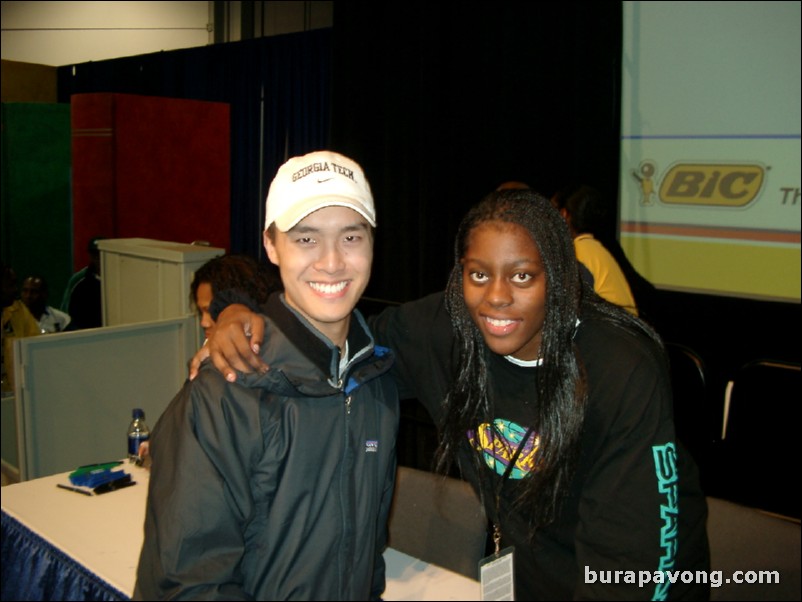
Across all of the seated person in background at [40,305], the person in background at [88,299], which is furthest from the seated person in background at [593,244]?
the seated person in background at [40,305]

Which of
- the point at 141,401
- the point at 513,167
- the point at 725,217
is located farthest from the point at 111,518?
the point at 513,167

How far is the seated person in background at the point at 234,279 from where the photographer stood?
2842 mm

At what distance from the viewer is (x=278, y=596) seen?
1.30m

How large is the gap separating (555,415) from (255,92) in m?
7.52

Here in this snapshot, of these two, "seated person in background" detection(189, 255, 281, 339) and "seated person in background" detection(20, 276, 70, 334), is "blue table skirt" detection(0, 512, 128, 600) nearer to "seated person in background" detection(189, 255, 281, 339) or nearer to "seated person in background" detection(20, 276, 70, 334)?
A: "seated person in background" detection(189, 255, 281, 339)

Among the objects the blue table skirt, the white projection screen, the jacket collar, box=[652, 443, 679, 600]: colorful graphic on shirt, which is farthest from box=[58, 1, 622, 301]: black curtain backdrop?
the blue table skirt

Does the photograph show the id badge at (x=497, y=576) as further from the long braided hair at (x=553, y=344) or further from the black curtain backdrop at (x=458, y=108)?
the black curtain backdrop at (x=458, y=108)

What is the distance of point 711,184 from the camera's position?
3.99 meters

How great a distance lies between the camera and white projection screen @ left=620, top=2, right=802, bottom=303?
3.67 meters

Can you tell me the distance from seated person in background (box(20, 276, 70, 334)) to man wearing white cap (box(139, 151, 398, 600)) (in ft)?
14.2

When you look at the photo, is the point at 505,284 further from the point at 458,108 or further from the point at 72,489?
the point at 458,108

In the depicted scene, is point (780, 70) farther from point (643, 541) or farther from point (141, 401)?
point (141, 401)

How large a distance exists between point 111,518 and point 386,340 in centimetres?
97

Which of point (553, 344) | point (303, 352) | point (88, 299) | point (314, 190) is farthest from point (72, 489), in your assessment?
point (88, 299)
